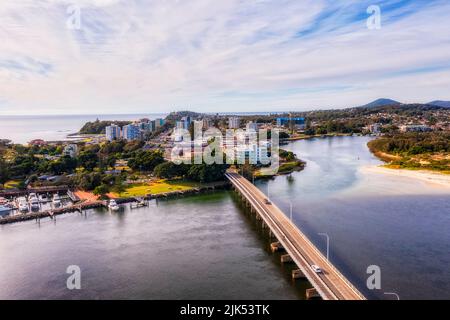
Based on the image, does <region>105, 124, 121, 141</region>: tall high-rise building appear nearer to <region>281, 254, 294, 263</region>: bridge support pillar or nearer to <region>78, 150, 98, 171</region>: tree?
<region>78, 150, 98, 171</region>: tree

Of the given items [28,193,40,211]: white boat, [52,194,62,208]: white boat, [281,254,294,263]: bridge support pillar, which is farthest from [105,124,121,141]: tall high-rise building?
[281,254,294,263]: bridge support pillar

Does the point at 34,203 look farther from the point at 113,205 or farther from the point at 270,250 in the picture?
the point at 270,250

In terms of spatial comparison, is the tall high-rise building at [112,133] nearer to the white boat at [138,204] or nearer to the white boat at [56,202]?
the white boat at [56,202]

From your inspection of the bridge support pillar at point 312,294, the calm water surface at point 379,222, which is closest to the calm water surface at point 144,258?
the bridge support pillar at point 312,294
